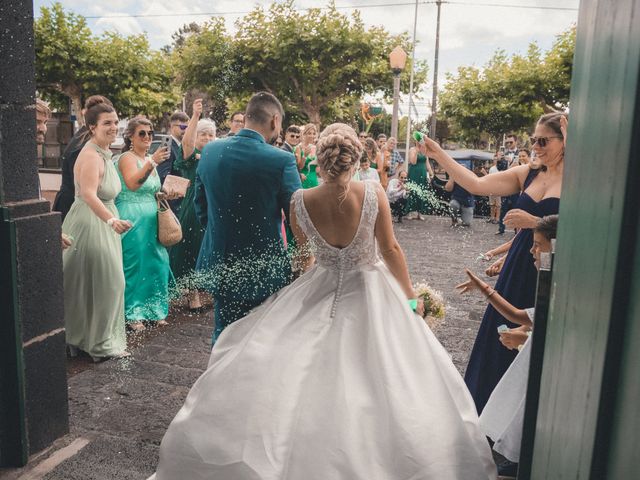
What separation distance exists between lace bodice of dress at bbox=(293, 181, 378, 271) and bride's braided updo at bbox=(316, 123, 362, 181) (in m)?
0.16

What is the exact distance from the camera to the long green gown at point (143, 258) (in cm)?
548

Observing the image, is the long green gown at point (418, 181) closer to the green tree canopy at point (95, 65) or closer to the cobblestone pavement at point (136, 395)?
the cobblestone pavement at point (136, 395)

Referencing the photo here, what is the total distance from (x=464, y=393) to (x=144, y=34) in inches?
1005

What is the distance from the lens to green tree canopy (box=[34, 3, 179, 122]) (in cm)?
2303

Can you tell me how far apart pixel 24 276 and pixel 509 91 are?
28.2m

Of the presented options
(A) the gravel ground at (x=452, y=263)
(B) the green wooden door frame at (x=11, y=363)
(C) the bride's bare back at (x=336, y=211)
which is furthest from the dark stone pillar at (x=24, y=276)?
(A) the gravel ground at (x=452, y=263)

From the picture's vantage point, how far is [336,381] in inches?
104

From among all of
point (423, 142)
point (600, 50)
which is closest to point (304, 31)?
point (423, 142)

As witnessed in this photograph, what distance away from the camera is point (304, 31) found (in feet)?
85.8

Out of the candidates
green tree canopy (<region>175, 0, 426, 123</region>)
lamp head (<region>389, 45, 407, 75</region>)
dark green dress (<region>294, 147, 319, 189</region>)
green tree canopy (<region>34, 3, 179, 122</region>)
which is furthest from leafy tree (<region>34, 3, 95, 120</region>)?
dark green dress (<region>294, 147, 319, 189</region>)

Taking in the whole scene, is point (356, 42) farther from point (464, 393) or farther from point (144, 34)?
point (464, 393)

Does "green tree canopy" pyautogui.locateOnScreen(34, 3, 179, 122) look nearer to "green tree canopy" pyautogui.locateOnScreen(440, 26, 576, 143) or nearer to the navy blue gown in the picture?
"green tree canopy" pyautogui.locateOnScreen(440, 26, 576, 143)

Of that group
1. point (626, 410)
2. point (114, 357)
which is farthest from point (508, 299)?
point (114, 357)

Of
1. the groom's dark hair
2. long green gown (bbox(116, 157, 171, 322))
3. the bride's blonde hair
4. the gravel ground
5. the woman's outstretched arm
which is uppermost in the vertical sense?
the groom's dark hair
